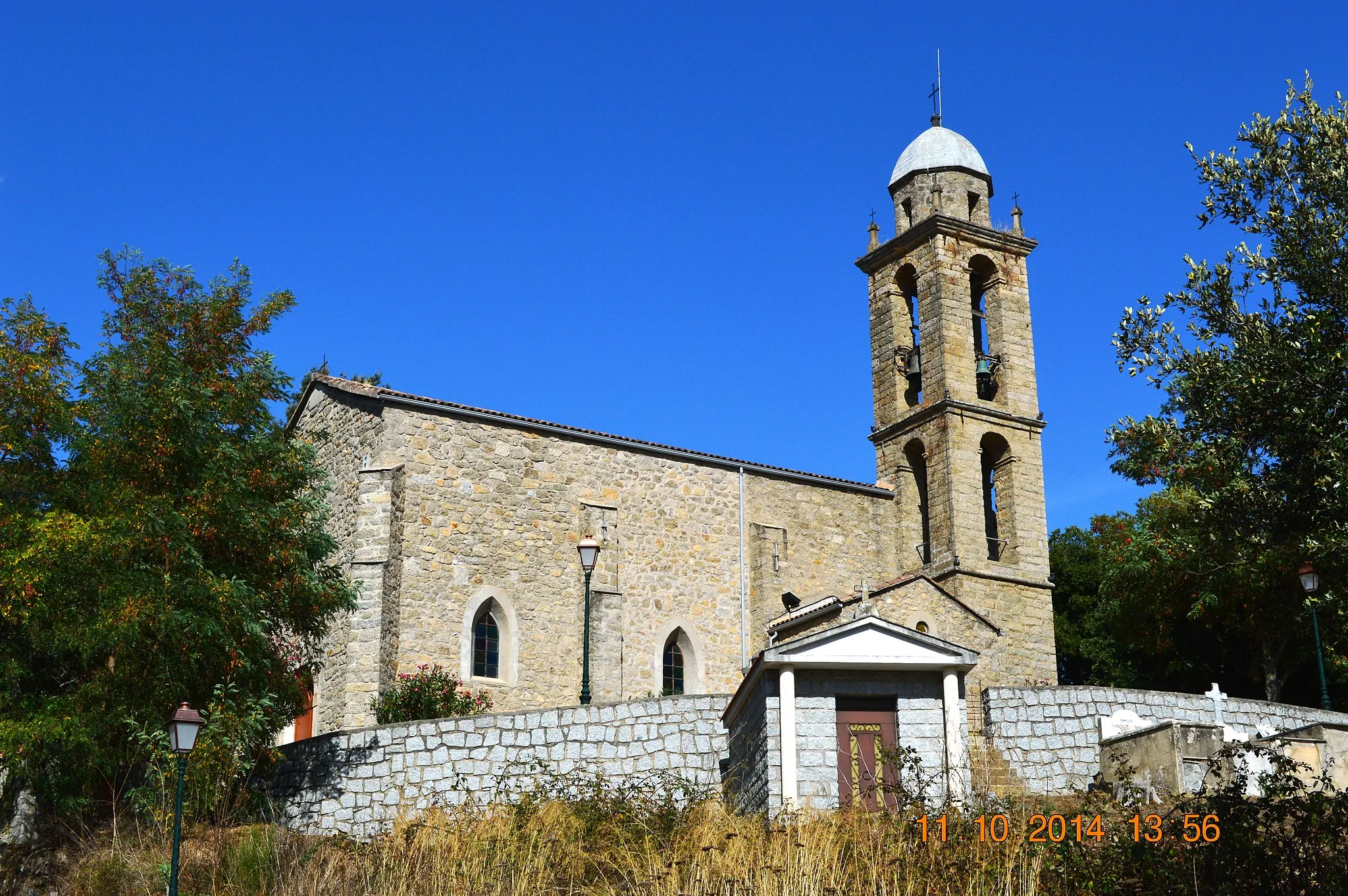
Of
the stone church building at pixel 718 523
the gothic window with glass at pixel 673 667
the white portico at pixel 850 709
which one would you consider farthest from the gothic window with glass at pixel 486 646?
the white portico at pixel 850 709

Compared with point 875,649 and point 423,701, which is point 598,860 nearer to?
point 875,649

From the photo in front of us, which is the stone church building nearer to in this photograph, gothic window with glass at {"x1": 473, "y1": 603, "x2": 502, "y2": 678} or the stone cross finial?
gothic window with glass at {"x1": 473, "y1": 603, "x2": 502, "y2": 678}

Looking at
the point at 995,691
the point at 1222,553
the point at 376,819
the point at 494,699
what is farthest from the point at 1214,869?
the point at 494,699

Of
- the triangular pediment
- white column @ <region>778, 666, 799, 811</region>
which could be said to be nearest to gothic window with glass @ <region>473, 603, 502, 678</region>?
white column @ <region>778, 666, 799, 811</region>

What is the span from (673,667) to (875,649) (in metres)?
10.6

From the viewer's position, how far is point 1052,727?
1964cm

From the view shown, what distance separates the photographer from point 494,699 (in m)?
24.4

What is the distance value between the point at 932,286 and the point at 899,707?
1629 centimetres

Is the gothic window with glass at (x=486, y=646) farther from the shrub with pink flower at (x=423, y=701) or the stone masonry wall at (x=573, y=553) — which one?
the shrub with pink flower at (x=423, y=701)

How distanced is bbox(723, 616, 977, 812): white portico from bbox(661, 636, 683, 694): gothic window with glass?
9445 millimetres

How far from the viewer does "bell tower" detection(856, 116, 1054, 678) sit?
1179 inches

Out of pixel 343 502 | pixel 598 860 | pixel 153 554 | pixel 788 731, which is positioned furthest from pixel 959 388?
pixel 598 860

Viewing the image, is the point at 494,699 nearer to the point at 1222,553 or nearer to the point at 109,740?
the point at 109,740

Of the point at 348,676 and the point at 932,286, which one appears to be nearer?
the point at 348,676
